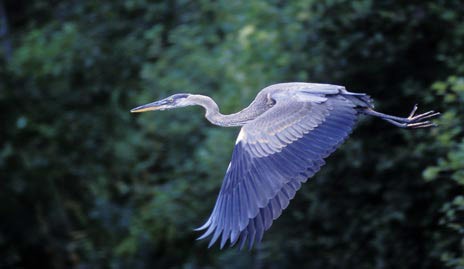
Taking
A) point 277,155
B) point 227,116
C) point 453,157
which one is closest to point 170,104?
point 227,116

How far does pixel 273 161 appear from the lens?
17.3 ft

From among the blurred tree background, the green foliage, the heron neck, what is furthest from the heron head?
the green foliage

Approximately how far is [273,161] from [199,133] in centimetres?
356

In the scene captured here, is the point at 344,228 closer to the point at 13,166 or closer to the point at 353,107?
the point at 353,107

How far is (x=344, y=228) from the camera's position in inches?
311

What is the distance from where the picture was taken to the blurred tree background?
754 cm

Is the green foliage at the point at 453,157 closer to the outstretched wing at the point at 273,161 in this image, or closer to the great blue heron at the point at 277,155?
the great blue heron at the point at 277,155

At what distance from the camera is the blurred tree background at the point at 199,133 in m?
7.54

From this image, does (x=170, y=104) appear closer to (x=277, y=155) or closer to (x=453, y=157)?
(x=277, y=155)

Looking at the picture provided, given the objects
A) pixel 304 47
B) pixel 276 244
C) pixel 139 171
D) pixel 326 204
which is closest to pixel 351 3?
pixel 304 47

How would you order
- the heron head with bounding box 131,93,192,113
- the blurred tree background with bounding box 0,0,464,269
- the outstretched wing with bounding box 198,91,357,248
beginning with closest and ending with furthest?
the outstretched wing with bounding box 198,91,357,248
the heron head with bounding box 131,93,192,113
the blurred tree background with bounding box 0,0,464,269

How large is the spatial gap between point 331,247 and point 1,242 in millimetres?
4044

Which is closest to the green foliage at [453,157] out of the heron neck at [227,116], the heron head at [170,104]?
the heron neck at [227,116]

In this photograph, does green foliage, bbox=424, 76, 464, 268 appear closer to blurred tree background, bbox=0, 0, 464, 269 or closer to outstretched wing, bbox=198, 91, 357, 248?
blurred tree background, bbox=0, 0, 464, 269
